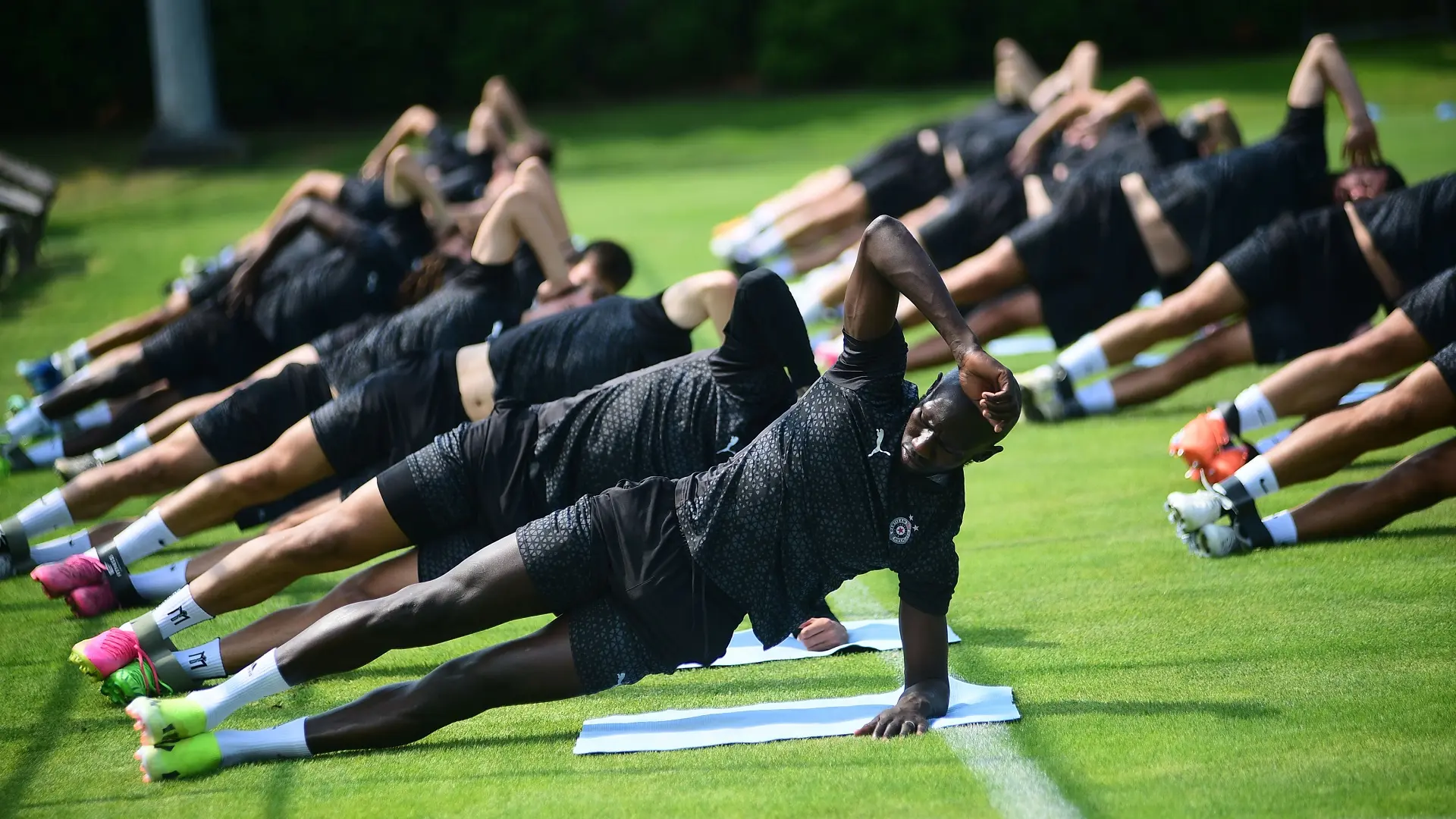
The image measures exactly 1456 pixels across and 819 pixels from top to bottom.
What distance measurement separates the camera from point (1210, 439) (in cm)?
557

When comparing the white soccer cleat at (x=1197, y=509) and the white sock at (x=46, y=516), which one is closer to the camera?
the white soccer cleat at (x=1197, y=509)

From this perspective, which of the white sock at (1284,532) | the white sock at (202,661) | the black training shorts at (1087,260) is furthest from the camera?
the black training shorts at (1087,260)

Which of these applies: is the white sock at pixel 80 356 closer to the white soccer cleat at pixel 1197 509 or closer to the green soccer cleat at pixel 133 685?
the green soccer cleat at pixel 133 685

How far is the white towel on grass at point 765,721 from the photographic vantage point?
12.9 feet

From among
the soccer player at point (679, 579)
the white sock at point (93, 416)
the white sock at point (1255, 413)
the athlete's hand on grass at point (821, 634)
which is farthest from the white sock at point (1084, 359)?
the white sock at point (93, 416)

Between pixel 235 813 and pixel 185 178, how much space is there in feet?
55.6

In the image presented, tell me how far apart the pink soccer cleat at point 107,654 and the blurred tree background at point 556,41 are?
66.6 ft

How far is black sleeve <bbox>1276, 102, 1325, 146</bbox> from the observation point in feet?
24.8

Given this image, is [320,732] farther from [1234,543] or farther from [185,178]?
[185,178]

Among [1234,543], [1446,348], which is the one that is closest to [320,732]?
[1234,543]

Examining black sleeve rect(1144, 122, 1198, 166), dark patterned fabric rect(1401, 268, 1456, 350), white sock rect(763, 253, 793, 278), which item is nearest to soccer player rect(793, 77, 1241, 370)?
black sleeve rect(1144, 122, 1198, 166)

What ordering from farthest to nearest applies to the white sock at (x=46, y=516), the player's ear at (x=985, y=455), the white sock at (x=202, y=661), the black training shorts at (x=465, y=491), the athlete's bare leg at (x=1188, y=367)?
the athlete's bare leg at (x=1188, y=367)
the white sock at (x=46, y=516)
the white sock at (x=202, y=661)
the black training shorts at (x=465, y=491)
the player's ear at (x=985, y=455)

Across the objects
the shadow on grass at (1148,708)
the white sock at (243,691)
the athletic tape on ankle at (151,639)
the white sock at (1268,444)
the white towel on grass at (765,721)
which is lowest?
the white sock at (1268,444)

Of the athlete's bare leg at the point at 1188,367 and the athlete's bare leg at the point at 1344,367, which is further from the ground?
the athlete's bare leg at the point at 1344,367
